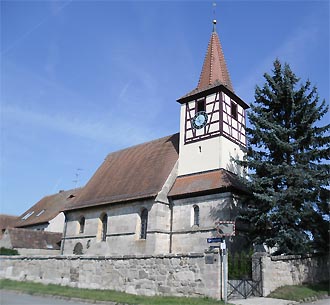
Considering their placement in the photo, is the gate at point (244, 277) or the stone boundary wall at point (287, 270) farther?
the stone boundary wall at point (287, 270)

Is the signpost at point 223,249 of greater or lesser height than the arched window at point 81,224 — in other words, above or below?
below

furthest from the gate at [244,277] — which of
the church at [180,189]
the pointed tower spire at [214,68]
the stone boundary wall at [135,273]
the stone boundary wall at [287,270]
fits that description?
the pointed tower spire at [214,68]

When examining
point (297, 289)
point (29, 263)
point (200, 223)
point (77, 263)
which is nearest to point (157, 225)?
point (200, 223)

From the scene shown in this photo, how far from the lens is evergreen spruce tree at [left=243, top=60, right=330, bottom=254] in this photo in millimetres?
17578

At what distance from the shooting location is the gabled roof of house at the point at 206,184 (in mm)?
21344

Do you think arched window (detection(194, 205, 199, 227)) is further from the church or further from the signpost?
the signpost

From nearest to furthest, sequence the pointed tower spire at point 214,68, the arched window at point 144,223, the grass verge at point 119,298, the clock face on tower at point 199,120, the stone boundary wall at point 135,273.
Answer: the grass verge at point 119,298
the stone boundary wall at point 135,273
the arched window at point 144,223
the clock face on tower at point 199,120
the pointed tower spire at point 214,68

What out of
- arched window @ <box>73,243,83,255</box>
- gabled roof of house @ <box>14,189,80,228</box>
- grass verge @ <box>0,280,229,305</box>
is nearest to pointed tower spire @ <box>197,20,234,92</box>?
arched window @ <box>73,243,83,255</box>

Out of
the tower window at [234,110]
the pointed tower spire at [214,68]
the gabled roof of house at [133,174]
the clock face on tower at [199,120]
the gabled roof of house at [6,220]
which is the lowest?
the gabled roof of house at [6,220]

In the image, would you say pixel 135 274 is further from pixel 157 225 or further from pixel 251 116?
pixel 251 116

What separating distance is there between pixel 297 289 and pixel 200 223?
734cm

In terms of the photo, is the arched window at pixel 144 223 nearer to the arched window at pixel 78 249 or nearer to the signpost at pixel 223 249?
the arched window at pixel 78 249

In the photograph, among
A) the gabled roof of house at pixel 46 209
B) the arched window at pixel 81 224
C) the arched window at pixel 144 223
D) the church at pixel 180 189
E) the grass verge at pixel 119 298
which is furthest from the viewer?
the gabled roof of house at pixel 46 209

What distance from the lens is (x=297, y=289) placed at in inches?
611
